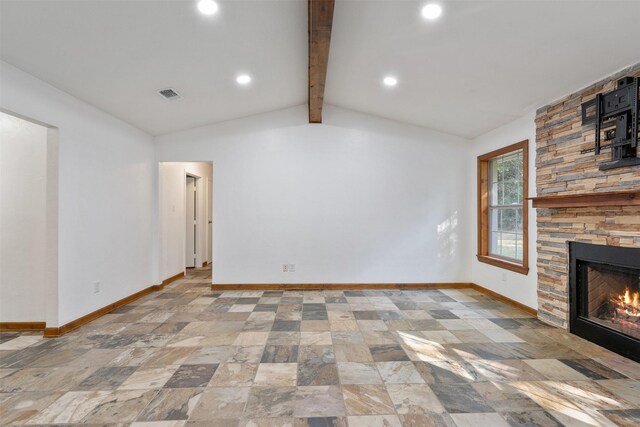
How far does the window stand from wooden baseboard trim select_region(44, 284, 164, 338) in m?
5.30

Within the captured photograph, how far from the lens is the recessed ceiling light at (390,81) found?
11.9 ft

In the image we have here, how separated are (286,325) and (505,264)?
10.1 feet

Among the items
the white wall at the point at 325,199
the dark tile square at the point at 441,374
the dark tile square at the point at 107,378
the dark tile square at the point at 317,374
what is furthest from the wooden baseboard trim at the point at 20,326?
the dark tile square at the point at 441,374

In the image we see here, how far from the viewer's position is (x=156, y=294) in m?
4.78

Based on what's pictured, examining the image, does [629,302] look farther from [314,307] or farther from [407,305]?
[314,307]

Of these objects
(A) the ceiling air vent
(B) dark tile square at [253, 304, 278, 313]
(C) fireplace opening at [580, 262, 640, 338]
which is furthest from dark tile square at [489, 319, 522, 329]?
(A) the ceiling air vent

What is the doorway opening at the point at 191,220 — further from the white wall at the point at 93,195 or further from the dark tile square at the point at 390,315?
the dark tile square at the point at 390,315

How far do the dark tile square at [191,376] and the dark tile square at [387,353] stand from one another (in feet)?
4.48

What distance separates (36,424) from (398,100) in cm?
465

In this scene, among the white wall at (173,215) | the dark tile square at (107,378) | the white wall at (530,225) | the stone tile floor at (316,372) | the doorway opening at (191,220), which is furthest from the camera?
the doorway opening at (191,220)

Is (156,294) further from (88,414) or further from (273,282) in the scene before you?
(88,414)

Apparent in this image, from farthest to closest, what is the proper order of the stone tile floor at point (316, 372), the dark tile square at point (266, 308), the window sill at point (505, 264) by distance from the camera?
the dark tile square at point (266, 308) → the window sill at point (505, 264) → the stone tile floor at point (316, 372)

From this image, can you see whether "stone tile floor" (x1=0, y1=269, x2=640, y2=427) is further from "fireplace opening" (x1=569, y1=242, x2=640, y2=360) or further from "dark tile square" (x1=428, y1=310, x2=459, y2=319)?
"fireplace opening" (x1=569, y1=242, x2=640, y2=360)

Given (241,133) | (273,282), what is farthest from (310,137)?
(273,282)
